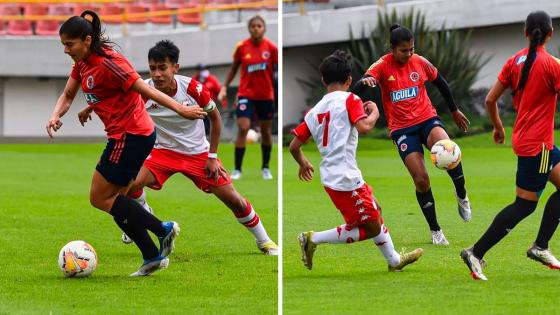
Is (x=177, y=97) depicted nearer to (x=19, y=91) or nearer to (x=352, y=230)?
(x=352, y=230)

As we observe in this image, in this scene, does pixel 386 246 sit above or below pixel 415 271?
above

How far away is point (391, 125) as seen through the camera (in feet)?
34.0

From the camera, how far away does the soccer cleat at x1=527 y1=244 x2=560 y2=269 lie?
26.9 ft

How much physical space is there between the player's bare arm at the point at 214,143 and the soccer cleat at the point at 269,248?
0.70 meters

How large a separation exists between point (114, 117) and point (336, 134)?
1.53 m

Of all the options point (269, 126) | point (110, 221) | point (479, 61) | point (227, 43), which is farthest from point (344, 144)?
point (227, 43)

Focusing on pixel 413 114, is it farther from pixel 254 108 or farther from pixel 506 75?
pixel 254 108

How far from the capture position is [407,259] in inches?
326

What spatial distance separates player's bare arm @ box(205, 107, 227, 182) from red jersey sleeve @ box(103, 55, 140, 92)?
1229mm

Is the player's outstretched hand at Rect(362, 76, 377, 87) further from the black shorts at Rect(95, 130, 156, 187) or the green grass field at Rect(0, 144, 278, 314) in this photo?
the black shorts at Rect(95, 130, 156, 187)

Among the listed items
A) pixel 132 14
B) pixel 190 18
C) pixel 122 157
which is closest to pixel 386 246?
pixel 122 157

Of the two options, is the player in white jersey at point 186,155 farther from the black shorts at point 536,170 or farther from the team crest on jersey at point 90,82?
the black shorts at point 536,170

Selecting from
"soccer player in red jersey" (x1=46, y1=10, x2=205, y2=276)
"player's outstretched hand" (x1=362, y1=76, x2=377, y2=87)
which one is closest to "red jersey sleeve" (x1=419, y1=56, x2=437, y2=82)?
"player's outstretched hand" (x1=362, y1=76, x2=377, y2=87)

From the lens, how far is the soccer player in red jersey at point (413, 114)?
33.0 feet
